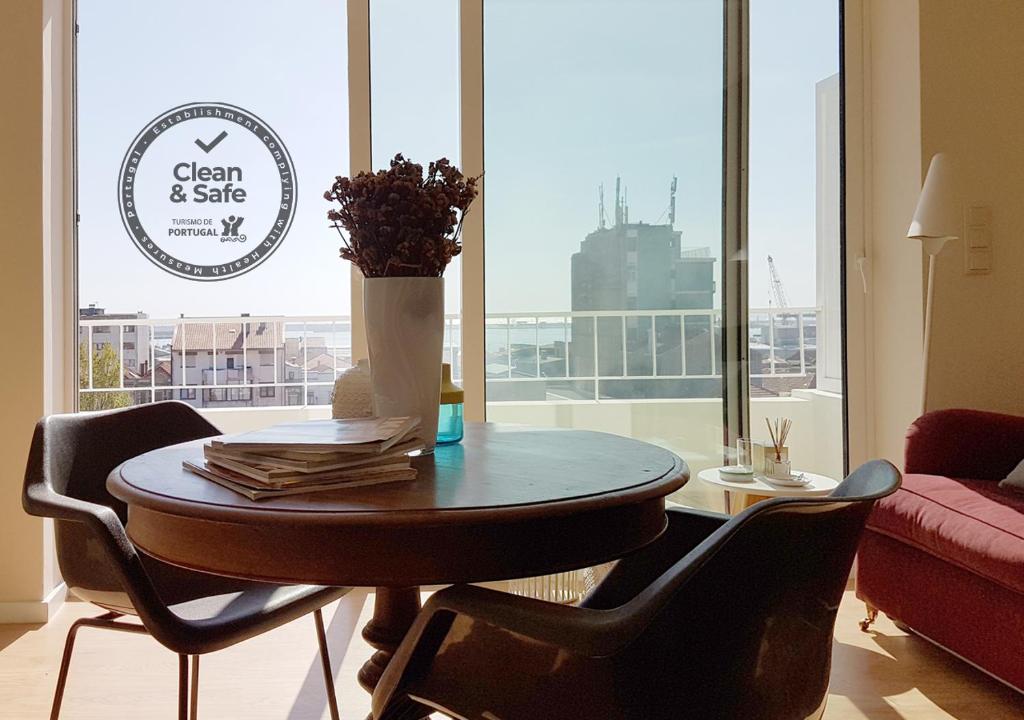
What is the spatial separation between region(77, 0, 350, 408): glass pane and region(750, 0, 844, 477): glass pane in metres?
2.21

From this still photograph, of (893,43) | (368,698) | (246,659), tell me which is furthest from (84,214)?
(893,43)

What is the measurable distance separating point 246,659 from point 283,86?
142 inches

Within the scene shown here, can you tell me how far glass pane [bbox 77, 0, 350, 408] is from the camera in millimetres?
4344

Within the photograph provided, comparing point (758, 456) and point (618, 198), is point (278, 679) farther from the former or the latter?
point (618, 198)

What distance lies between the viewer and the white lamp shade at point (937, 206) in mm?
2570

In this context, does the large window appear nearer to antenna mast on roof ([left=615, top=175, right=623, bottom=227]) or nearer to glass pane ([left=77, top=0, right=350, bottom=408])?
antenna mast on roof ([left=615, top=175, right=623, bottom=227])

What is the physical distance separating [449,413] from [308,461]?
509mm

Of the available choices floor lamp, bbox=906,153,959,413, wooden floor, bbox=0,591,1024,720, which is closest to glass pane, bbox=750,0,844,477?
floor lamp, bbox=906,153,959,413

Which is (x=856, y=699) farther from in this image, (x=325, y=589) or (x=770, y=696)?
(x=325, y=589)

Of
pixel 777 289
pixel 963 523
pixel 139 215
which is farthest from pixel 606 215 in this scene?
pixel 139 215

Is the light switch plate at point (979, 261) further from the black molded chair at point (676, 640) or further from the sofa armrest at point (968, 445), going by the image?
the black molded chair at point (676, 640)

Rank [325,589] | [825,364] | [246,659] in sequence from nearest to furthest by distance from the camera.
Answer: [325,589] → [246,659] → [825,364]

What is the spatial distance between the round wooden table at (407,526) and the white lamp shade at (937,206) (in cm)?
192

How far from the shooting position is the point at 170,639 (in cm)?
133
